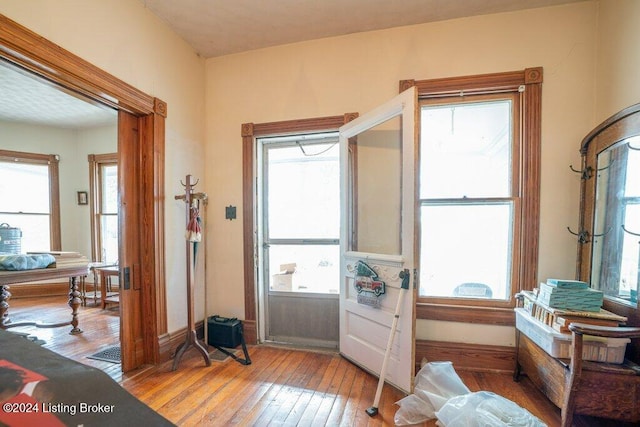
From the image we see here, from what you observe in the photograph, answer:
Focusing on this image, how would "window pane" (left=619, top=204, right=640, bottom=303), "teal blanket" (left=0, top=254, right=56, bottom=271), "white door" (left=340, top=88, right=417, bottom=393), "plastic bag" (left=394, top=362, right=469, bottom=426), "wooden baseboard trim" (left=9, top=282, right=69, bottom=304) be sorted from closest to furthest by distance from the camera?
"window pane" (left=619, top=204, right=640, bottom=303)
"plastic bag" (left=394, top=362, right=469, bottom=426)
"white door" (left=340, top=88, right=417, bottom=393)
"teal blanket" (left=0, top=254, right=56, bottom=271)
"wooden baseboard trim" (left=9, top=282, right=69, bottom=304)

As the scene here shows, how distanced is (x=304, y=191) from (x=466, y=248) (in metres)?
1.62

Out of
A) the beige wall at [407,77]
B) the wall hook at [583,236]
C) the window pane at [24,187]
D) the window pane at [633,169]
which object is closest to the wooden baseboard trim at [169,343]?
the beige wall at [407,77]

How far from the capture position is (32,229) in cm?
446

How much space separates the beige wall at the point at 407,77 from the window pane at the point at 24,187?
4023mm

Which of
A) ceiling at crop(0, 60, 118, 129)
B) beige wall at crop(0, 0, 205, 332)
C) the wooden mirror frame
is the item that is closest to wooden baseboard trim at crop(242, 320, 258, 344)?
beige wall at crop(0, 0, 205, 332)

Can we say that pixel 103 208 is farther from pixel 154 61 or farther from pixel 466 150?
pixel 466 150

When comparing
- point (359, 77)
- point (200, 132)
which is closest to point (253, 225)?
point (200, 132)

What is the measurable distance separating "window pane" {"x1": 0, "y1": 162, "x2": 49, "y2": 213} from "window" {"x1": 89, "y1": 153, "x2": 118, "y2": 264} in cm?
74

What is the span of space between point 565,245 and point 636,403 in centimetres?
108

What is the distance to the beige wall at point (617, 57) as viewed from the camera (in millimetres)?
1718

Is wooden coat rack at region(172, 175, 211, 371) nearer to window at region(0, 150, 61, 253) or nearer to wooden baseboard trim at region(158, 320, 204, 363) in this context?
wooden baseboard trim at region(158, 320, 204, 363)

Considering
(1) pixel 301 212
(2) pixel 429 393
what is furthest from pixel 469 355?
(1) pixel 301 212

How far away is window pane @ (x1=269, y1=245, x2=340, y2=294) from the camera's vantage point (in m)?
2.70

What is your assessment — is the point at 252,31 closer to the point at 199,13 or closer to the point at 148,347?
the point at 199,13
